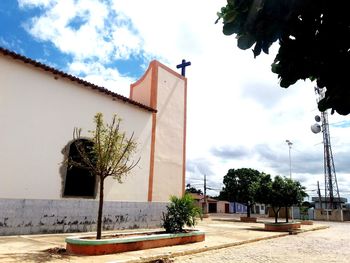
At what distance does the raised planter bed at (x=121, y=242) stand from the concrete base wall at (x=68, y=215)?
313cm

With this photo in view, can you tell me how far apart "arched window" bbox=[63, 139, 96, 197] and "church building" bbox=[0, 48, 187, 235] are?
0.14ft

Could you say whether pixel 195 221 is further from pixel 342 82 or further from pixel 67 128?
pixel 342 82

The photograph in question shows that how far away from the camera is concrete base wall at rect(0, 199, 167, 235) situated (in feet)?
37.0

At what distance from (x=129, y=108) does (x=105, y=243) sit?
9005 millimetres

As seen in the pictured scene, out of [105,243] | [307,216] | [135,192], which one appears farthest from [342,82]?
[307,216]

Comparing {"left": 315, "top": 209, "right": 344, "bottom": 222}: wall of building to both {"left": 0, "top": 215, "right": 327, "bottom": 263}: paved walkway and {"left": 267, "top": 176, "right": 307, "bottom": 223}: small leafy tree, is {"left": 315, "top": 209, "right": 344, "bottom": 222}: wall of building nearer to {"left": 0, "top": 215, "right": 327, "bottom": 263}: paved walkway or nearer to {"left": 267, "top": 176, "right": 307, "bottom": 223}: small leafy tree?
{"left": 267, "top": 176, "right": 307, "bottom": 223}: small leafy tree

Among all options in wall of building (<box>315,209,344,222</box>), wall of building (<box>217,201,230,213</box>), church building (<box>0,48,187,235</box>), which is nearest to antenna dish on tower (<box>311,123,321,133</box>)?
wall of building (<box>315,209,344,222</box>)

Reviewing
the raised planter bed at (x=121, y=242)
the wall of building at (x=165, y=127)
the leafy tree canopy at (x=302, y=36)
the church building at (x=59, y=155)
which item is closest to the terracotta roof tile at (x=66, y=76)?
the church building at (x=59, y=155)

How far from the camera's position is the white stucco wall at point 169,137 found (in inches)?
729

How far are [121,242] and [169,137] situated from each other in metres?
10.2

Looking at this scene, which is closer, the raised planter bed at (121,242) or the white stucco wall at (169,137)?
the raised planter bed at (121,242)

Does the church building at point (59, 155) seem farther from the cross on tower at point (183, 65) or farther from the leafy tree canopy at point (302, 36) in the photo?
the leafy tree canopy at point (302, 36)

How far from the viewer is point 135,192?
16.7m

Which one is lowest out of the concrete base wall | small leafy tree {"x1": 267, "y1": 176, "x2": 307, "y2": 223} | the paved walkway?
the paved walkway
